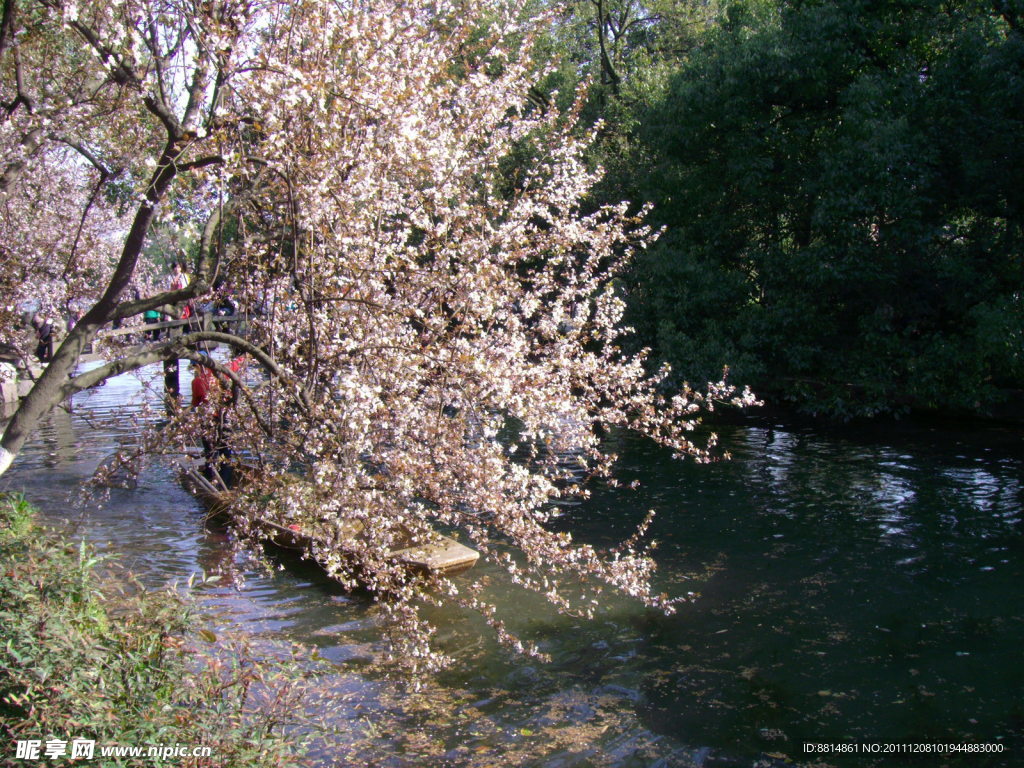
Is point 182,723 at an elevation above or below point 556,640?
above

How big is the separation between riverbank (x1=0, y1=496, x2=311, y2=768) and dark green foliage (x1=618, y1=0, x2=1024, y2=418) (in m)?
14.7

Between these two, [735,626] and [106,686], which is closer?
[106,686]

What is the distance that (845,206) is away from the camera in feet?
56.9

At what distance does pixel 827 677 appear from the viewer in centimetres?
798

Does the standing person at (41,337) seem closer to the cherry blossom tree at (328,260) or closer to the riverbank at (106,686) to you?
the cherry blossom tree at (328,260)

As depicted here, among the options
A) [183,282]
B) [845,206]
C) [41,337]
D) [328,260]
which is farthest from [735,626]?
[41,337]

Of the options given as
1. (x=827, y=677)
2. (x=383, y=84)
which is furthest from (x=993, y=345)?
(x=383, y=84)

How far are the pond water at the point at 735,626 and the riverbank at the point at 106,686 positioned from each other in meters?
1.77

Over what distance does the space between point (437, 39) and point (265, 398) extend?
3.79 metres

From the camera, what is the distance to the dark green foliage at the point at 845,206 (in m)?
16.5

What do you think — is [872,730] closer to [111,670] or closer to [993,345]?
[111,670]

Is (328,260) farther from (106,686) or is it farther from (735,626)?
(735,626)

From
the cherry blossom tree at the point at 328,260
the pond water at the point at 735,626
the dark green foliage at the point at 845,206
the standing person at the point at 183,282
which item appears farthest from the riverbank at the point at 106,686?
the dark green foliage at the point at 845,206

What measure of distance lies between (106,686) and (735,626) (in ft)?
22.0
